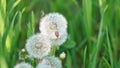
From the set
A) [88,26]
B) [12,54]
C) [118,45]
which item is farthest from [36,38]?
[118,45]

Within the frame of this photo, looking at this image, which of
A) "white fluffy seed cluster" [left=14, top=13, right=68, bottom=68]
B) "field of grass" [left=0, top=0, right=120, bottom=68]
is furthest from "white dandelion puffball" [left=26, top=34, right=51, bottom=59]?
"field of grass" [left=0, top=0, right=120, bottom=68]

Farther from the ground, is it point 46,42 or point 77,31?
point 46,42

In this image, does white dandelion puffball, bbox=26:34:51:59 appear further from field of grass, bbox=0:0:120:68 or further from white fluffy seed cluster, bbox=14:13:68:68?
field of grass, bbox=0:0:120:68

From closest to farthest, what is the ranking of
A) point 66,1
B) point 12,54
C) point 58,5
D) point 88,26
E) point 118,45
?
point 12,54 → point 88,26 → point 118,45 → point 58,5 → point 66,1

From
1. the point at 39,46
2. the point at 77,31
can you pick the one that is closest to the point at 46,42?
the point at 39,46

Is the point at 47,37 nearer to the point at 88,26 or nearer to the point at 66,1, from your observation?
the point at 88,26

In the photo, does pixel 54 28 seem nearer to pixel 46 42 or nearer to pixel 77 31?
pixel 46 42
